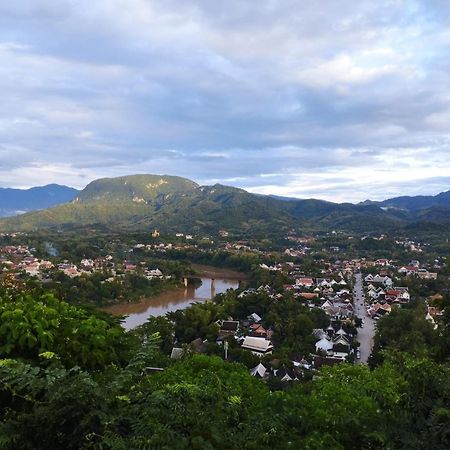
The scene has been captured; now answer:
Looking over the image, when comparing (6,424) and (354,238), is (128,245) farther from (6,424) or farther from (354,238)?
(6,424)

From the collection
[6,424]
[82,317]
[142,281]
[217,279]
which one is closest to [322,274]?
[217,279]

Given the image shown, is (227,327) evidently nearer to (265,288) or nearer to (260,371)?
(260,371)

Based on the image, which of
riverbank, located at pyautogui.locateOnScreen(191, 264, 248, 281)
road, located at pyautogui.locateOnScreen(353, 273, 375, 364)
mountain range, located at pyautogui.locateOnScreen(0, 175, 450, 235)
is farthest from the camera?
mountain range, located at pyautogui.locateOnScreen(0, 175, 450, 235)

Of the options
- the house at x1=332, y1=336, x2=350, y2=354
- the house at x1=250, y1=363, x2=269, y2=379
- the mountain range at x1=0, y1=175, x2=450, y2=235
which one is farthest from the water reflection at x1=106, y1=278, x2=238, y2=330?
the mountain range at x1=0, y1=175, x2=450, y2=235

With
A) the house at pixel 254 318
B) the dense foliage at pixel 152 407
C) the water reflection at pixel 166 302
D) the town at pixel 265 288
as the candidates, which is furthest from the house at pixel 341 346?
the dense foliage at pixel 152 407

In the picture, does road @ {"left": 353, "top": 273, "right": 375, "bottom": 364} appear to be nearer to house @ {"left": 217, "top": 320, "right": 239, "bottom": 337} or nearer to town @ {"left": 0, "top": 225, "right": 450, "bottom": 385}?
town @ {"left": 0, "top": 225, "right": 450, "bottom": 385}

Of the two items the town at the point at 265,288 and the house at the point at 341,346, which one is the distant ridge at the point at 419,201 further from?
the house at the point at 341,346

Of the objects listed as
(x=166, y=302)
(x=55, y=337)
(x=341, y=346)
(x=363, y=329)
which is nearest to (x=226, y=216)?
(x=166, y=302)
